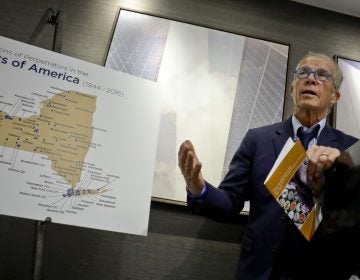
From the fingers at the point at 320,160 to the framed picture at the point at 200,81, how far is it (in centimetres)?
86

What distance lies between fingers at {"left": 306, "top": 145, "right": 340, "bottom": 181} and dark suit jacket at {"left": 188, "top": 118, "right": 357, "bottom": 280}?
0.38 metres

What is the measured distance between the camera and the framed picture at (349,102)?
1702mm

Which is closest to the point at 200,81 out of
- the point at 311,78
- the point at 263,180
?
the point at 311,78

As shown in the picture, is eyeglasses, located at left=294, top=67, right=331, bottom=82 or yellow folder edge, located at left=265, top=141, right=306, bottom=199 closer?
yellow folder edge, located at left=265, top=141, right=306, bottom=199

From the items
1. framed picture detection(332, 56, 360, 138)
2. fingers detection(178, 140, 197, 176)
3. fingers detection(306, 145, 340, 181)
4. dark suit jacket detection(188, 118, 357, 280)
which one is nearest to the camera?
fingers detection(306, 145, 340, 181)

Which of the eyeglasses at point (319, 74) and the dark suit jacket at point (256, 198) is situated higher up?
the eyeglasses at point (319, 74)

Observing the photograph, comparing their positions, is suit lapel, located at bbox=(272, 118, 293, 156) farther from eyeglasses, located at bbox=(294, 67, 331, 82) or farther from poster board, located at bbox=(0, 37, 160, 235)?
poster board, located at bbox=(0, 37, 160, 235)

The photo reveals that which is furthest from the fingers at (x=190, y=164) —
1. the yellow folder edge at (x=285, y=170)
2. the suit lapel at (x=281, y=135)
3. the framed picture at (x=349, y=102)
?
the framed picture at (x=349, y=102)

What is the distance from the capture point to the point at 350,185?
0.53 metres

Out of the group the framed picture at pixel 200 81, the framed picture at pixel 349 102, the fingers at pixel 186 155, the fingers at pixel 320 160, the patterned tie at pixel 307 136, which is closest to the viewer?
the fingers at pixel 320 160

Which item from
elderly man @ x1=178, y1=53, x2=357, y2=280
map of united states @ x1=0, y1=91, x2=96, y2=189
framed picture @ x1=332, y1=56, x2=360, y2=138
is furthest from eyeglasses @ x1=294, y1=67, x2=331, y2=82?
map of united states @ x1=0, y1=91, x2=96, y2=189

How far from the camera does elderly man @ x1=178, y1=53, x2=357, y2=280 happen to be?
0.98 metres

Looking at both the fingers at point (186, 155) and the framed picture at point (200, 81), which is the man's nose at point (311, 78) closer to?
the framed picture at point (200, 81)

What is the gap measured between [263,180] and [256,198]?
0.07 m
